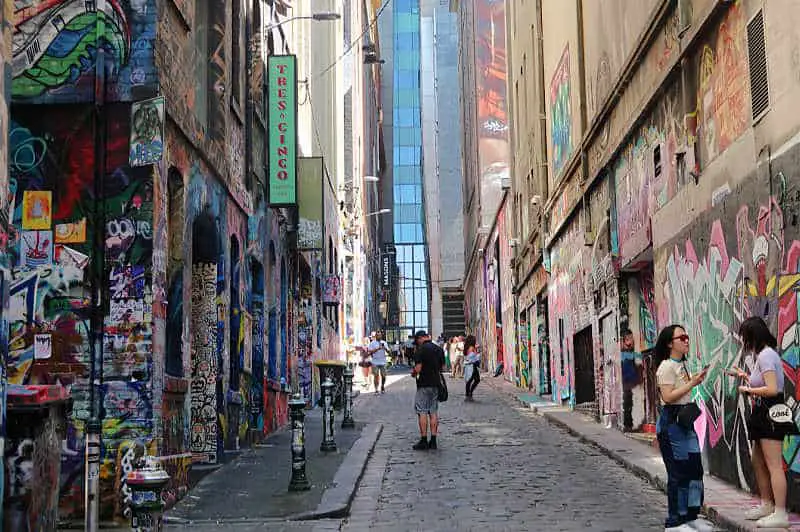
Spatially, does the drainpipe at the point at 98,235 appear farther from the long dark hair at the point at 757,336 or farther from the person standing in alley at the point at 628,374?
the person standing in alley at the point at 628,374

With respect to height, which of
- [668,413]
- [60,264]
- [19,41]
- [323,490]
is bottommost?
[323,490]

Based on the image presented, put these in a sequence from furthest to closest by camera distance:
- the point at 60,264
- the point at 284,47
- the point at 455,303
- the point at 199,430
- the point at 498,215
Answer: the point at 455,303
the point at 498,215
the point at 284,47
the point at 199,430
the point at 60,264

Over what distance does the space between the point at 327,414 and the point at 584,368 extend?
27.5ft

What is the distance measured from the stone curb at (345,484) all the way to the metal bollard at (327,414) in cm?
34

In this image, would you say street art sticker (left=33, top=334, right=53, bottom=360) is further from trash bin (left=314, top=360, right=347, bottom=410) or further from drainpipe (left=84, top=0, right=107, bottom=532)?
trash bin (left=314, top=360, right=347, bottom=410)

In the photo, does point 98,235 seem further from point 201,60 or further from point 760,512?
point 760,512

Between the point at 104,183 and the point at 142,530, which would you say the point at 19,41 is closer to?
the point at 104,183

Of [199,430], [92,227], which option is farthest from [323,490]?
[92,227]

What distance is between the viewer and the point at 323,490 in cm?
1065

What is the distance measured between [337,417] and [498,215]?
24304 mm

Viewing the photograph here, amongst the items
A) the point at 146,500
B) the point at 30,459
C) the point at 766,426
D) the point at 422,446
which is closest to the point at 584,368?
the point at 422,446

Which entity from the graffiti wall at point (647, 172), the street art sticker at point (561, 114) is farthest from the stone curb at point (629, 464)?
the street art sticker at point (561, 114)

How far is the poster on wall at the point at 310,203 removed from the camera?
69.0 feet

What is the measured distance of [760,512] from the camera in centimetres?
796
